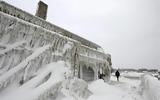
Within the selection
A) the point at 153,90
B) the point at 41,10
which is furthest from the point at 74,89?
the point at 41,10

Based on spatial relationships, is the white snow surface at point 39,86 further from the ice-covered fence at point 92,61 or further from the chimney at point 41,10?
the chimney at point 41,10

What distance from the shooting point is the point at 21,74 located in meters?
4.50

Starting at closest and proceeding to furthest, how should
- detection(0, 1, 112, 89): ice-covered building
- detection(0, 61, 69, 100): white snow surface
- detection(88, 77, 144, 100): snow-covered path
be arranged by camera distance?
detection(0, 61, 69, 100): white snow surface
detection(0, 1, 112, 89): ice-covered building
detection(88, 77, 144, 100): snow-covered path

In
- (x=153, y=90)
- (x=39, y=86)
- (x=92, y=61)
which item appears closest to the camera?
(x=39, y=86)

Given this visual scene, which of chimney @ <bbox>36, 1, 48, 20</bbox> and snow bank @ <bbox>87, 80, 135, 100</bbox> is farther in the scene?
chimney @ <bbox>36, 1, 48, 20</bbox>

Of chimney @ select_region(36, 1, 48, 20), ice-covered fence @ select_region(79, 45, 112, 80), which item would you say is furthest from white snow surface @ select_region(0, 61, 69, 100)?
chimney @ select_region(36, 1, 48, 20)

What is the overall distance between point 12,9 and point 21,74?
424cm

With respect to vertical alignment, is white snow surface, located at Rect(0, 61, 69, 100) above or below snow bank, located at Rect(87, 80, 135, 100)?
above

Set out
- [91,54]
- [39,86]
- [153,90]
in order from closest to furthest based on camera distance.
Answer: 1. [39,86]
2. [153,90]
3. [91,54]

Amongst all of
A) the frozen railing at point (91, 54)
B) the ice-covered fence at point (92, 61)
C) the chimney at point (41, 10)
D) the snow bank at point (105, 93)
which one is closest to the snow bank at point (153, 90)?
the snow bank at point (105, 93)

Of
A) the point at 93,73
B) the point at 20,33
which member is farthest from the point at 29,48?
the point at 93,73

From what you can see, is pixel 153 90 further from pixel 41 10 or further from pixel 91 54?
pixel 41 10

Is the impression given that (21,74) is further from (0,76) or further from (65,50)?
(65,50)

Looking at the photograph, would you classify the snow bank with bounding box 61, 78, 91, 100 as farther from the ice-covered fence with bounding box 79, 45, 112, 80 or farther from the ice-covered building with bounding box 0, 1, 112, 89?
the ice-covered fence with bounding box 79, 45, 112, 80
